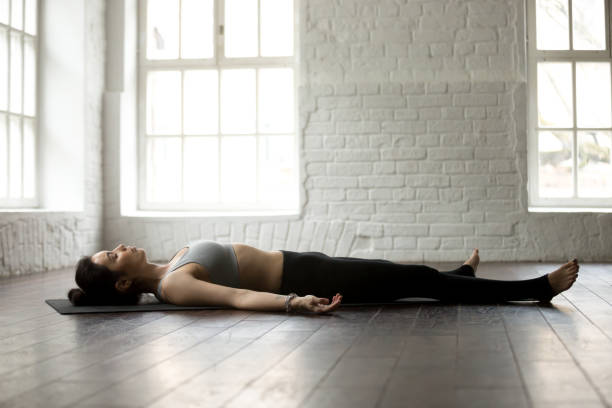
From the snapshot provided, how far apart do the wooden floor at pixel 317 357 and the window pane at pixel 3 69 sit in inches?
109

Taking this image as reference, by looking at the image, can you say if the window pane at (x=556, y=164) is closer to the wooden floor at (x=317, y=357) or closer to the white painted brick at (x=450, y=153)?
the white painted brick at (x=450, y=153)

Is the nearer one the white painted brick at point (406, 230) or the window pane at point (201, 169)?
the white painted brick at point (406, 230)

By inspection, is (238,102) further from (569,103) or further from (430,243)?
(569,103)

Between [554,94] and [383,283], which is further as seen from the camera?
[554,94]

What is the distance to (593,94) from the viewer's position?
6922 millimetres

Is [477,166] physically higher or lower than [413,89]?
lower

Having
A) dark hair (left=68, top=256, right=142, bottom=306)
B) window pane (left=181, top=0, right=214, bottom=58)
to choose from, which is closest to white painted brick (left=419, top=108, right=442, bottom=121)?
window pane (left=181, top=0, right=214, bottom=58)

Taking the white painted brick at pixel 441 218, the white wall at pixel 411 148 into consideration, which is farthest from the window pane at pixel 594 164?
the white painted brick at pixel 441 218

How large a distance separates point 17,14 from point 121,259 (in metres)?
3.69

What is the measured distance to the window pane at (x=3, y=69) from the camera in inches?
227

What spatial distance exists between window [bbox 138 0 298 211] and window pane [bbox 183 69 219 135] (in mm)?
10

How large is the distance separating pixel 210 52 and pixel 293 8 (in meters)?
0.97

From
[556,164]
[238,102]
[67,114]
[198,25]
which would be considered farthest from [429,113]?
[67,114]

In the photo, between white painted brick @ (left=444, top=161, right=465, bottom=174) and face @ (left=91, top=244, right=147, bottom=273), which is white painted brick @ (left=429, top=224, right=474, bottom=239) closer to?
white painted brick @ (left=444, top=161, right=465, bottom=174)
